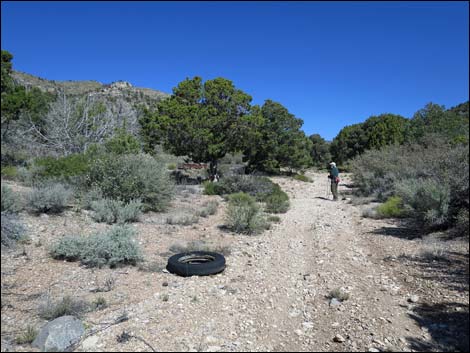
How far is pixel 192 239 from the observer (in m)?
8.12

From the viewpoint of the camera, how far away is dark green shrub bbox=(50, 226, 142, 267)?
5812 mm

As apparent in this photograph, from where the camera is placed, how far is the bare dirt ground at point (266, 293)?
143 inches

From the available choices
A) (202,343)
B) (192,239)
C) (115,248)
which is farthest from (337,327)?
(192,239)

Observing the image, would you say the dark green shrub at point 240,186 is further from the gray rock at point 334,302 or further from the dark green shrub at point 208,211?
the gray rock at point 334,302

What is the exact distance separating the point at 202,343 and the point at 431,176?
9509mm

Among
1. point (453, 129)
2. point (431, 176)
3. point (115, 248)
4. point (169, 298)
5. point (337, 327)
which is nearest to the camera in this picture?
point (337, 327)

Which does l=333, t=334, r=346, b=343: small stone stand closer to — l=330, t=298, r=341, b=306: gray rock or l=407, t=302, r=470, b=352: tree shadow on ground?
l=407, t=302, r=470, b=352: tree shadow on ground

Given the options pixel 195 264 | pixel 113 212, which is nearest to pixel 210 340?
pixel 195 264

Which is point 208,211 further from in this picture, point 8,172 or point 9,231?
point 9,231

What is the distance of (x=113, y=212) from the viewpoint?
8688 millimetres

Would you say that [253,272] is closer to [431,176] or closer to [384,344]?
[384,344]

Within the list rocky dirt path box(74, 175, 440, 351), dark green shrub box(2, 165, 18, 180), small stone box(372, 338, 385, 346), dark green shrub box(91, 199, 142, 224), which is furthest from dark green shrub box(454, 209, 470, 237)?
dark green shrub box(2, 165, 18, 180)

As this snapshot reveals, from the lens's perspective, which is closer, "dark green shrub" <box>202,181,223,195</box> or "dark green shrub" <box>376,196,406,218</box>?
"dark green shrub" <box>376,196,406,218</box>

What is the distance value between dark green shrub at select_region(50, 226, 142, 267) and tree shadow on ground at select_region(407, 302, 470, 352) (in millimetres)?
4525
